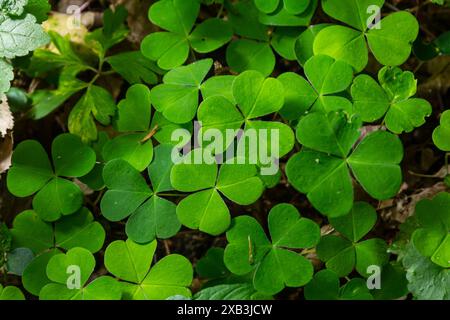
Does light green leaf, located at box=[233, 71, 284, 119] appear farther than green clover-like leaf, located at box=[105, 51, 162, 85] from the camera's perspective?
No

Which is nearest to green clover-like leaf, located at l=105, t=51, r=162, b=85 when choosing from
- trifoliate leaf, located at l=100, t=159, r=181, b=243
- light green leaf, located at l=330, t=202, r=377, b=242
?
trifoliate leaf, located at l=100, t=159, r=181, b=243

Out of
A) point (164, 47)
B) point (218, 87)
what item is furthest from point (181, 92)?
point (164, 47)

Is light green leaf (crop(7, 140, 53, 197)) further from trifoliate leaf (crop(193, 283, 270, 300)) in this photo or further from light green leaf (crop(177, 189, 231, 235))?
trifoliate leaf (crop(193, 283, 270, 300))

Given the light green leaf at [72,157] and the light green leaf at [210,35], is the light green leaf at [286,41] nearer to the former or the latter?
the light green leaf at [210,35]

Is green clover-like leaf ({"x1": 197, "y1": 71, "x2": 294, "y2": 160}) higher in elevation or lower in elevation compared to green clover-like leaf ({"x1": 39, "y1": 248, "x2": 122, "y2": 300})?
higher

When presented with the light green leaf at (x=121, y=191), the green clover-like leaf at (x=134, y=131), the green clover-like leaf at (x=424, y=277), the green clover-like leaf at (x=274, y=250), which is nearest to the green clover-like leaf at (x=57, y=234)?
the light green leaf at (x=121, y=191)
